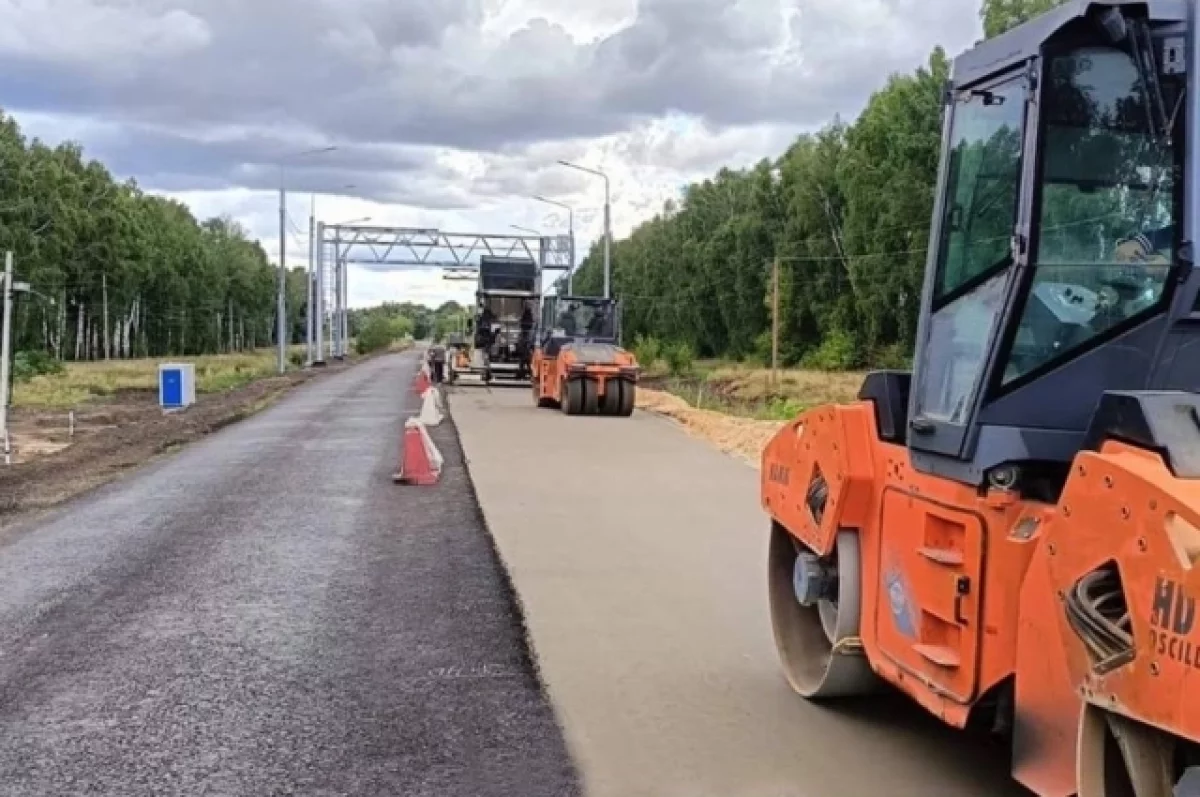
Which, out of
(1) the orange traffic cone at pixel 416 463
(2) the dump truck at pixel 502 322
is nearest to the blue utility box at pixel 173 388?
(2) the dump truck at pixel 502 322

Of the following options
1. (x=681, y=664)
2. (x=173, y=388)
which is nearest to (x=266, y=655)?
(x=681, y=664)

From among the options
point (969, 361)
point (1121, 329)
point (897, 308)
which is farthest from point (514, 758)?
point (897, 308)

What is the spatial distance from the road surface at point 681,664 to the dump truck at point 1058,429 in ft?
2.03

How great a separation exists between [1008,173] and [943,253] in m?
0.53

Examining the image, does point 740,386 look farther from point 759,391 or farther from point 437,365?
point 437,365

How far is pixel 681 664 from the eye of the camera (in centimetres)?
680

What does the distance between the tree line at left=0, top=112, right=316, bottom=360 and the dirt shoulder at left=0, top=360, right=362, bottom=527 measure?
12212 millimetres

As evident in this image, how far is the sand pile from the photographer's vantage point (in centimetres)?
1888

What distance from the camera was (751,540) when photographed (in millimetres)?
10820

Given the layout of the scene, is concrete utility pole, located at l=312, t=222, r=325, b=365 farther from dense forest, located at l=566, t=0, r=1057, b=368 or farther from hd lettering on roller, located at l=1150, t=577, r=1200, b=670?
hd lettering on roller, located at l=1150, t=577, r=1200, b=670

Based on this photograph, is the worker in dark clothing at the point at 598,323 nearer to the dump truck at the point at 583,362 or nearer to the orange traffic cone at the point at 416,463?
the dump truck at the point at 583,362

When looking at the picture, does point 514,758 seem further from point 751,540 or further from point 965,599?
point 751,540

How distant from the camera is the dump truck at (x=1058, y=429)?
120 inches

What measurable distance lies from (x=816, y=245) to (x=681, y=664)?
60052 mm
